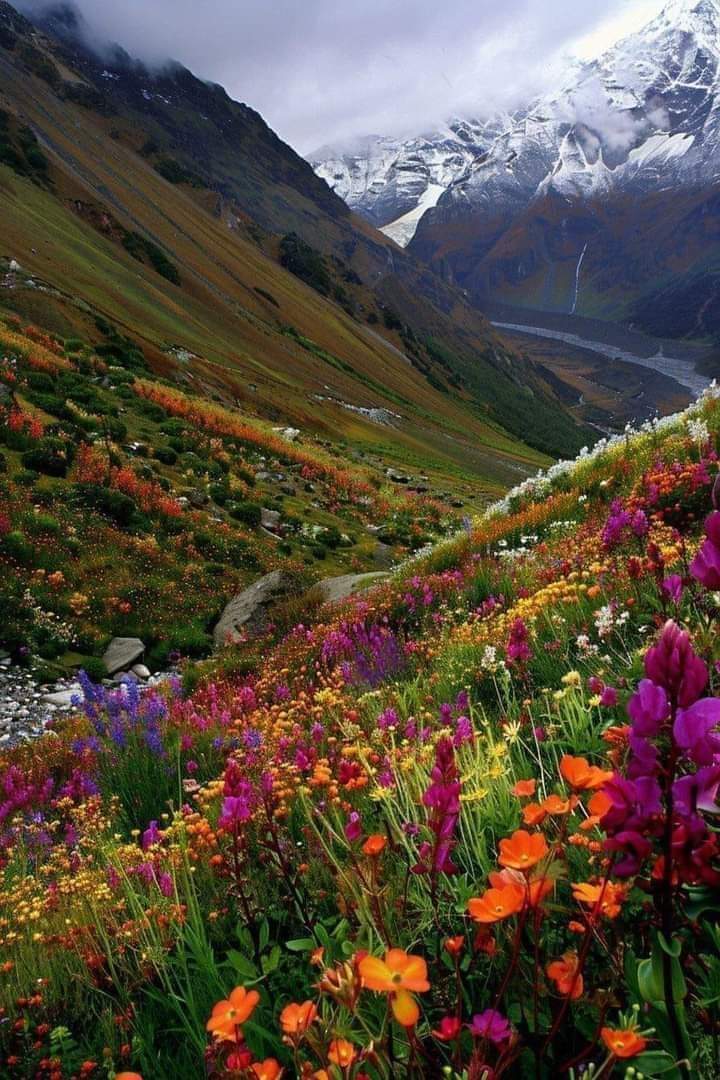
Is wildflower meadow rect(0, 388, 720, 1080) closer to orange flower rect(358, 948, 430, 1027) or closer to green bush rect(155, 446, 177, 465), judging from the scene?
orange flower rect(358, 948, 430, 1027)

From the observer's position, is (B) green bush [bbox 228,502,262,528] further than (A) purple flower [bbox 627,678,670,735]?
Yes

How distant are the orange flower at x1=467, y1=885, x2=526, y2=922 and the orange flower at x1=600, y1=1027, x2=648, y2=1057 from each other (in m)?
0.23

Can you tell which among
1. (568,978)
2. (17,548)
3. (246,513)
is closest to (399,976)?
(568,978)

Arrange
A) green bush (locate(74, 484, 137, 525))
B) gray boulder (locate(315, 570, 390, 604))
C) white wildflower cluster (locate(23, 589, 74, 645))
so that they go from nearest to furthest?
white wildflower cluster (locate(23, 589, 74, 645)), gray boulder (locate(315, 570, 390, 604)), green bush (locate(74, 484, 137, 525))

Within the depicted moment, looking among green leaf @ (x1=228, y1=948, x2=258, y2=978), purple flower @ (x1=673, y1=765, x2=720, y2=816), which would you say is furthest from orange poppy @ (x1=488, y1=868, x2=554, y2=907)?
green leaf @ (x1=228, y1=948, x2=258, y2=978)

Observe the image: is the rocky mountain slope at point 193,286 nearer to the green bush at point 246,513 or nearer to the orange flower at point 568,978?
the green bush at point 246,513

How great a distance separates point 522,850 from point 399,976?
295 mm

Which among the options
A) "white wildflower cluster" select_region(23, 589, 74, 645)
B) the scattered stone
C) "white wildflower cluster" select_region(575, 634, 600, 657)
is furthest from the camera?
the scattered stone

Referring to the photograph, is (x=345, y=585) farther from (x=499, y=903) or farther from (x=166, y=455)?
(x=499, y=903)

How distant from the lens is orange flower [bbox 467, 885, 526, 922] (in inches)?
42.2

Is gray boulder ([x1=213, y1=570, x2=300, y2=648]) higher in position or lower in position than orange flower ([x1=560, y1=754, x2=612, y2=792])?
lower

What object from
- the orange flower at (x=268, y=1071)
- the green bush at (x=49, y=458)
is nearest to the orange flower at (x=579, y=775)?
the orange flower at (x=268, y=1071)

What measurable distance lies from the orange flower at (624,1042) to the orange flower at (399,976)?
12.4 inches

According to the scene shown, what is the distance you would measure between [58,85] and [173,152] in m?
70.4
